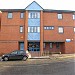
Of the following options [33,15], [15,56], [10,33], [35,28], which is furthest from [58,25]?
[15,56]

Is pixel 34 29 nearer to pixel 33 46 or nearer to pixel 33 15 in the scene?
pixel 33 15

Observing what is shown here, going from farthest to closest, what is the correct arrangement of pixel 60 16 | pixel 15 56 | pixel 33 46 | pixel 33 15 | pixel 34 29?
pixel 33 46 < pixel 60 16 < pixel 33 15 < pixel 34 29 < pixel 15 56

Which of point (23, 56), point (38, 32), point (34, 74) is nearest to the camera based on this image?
point (34, 74)

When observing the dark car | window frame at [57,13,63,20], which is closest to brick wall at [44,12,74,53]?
window frame at [57,13,63,20]

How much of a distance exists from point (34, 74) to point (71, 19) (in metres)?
33.3

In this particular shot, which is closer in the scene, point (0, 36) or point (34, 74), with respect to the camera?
point (34, 74)

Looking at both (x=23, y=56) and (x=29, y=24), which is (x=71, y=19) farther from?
(x=23, y=56)

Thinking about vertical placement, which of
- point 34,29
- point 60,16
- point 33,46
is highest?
point 60,16

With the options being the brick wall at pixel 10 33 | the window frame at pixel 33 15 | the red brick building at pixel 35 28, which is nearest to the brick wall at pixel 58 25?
the red brick building at pixel 35 28

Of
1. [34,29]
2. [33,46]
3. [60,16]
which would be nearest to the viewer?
[34,29]

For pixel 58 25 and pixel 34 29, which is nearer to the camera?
pixel 34 29

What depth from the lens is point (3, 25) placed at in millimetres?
45750

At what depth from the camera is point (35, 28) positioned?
4522 cm

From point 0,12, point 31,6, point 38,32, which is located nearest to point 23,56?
point 38,32
